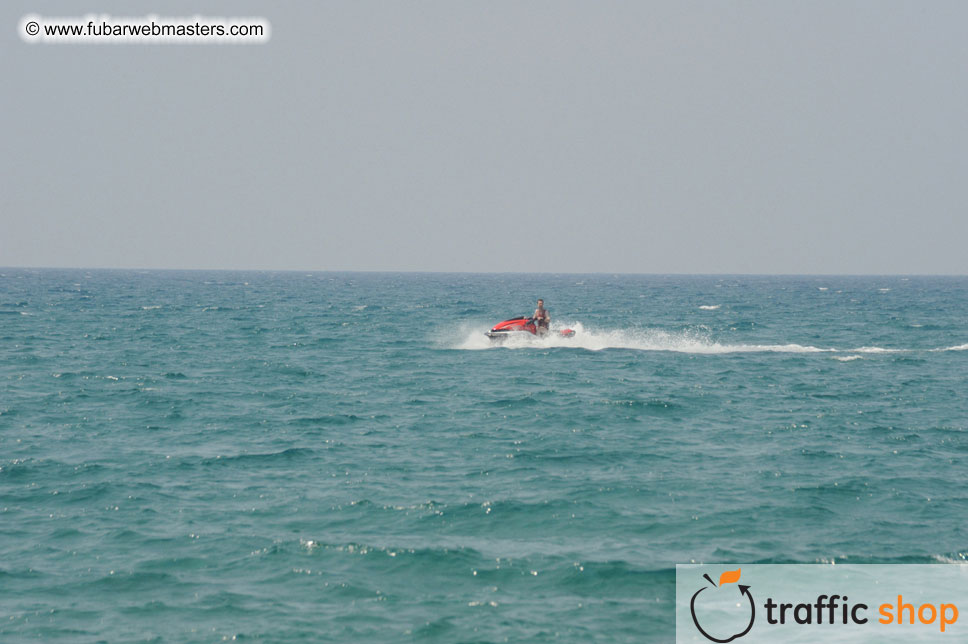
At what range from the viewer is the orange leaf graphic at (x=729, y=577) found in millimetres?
13848

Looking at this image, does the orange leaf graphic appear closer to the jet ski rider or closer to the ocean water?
the ocean water

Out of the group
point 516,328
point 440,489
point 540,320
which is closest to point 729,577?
point 440,489

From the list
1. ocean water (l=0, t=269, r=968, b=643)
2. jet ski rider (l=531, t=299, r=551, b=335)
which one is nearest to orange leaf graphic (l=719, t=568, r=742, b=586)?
ocean water (l=0, t=269, r=968, b=643)

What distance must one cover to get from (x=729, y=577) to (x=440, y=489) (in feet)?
22.4

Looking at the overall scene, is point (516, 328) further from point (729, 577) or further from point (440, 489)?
point (729, 577)

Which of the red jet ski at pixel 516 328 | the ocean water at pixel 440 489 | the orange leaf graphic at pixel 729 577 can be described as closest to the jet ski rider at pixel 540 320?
the red jet ski at pixel 516 328

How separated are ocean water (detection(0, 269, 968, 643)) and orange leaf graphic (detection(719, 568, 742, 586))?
1.73ft

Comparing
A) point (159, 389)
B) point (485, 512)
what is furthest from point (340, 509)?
point (159, 389)

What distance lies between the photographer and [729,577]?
13961 mm

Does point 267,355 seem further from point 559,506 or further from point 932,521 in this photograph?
point 932,521

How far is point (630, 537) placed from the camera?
51.6ft

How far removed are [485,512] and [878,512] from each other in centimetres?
794

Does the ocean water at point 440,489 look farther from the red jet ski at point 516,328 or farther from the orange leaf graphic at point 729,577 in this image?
the red jet ski at point 516,328

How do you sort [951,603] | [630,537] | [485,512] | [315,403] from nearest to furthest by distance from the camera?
1. [951,603]
2. [630,537]
3. [485,512]
4. [315,403]
